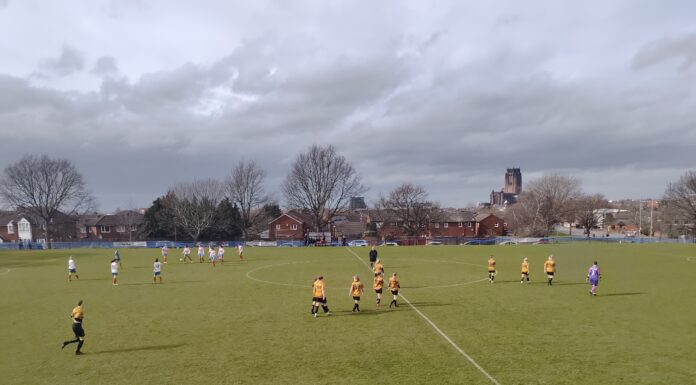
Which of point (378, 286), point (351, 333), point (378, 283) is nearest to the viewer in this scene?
point (351, 333)

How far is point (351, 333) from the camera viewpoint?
17.4m

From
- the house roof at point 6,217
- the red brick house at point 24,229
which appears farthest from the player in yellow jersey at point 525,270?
the house roof at point 6,217

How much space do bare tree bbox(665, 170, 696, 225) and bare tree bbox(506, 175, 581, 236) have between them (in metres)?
19.2

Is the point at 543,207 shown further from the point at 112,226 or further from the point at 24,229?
the point at 24,229

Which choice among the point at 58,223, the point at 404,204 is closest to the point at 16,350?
the point at 404,204

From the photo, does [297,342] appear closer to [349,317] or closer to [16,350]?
[349,317]

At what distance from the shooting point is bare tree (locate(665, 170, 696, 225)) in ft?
301

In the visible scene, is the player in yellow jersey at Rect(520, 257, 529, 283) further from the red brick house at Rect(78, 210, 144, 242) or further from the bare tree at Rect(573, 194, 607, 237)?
the red brick house at Rect(78, 210, 144, 242)

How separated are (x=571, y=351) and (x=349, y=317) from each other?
9219 mm

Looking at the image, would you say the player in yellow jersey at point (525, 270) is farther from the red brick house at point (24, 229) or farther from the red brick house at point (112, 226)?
the red brick house at point (24, 229)

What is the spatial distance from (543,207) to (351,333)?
92473mm

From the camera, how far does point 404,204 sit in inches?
4033

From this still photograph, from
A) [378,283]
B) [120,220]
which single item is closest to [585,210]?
[378,283]

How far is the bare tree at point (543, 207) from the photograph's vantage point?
321ft
